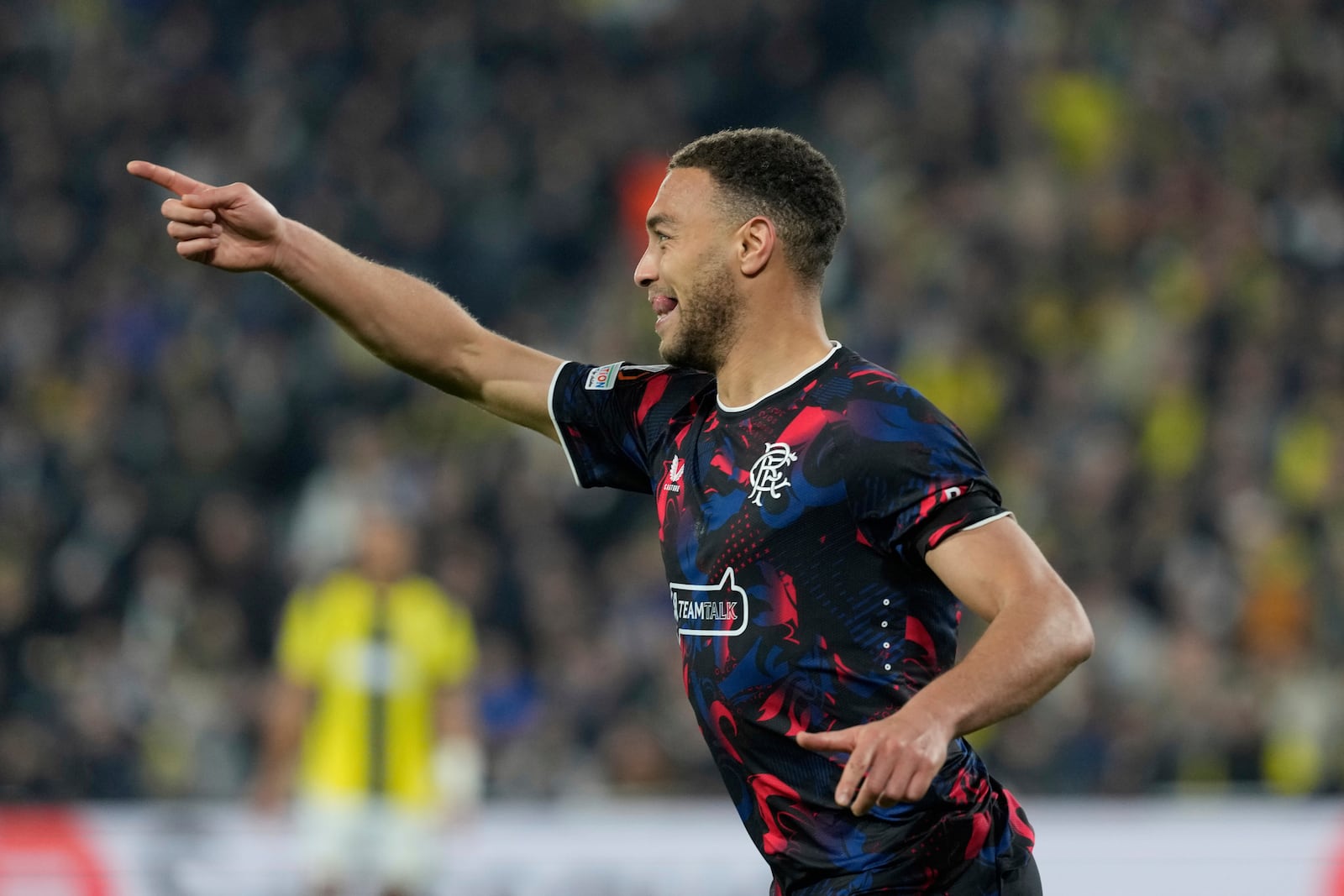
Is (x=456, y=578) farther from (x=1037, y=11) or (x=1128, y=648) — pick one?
(x=1037, y=11)

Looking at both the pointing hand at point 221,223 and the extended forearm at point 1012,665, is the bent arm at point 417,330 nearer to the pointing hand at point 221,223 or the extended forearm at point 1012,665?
the pointing hand at point 221,223

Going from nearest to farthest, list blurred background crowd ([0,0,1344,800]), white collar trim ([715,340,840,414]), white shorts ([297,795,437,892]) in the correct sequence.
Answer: white collar trim ([715,340,840,414]) → white shorts ([297,795,437,892]) → blurred background crowd ([0,0,1344,800])

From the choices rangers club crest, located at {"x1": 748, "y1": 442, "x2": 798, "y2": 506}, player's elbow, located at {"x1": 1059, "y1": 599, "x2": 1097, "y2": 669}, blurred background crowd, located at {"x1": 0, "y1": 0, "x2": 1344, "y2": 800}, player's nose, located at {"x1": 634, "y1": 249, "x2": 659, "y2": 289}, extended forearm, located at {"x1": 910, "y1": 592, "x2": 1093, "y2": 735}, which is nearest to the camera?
extended forearm, located at {"x1": 910, "y1": 592, "x2": 1093, "y2": 735}

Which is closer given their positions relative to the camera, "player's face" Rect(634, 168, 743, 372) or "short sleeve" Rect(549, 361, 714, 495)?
"player's face" Rect(634, 168, 743, 372)

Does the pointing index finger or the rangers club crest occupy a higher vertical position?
the pointing index finger

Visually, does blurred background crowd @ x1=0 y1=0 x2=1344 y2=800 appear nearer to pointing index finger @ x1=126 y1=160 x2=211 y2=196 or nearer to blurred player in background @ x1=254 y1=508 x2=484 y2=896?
blurred player in background @ x1=254 y1=508 x2=484 y2=896

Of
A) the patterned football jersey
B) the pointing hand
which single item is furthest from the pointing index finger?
the patterned football jersey

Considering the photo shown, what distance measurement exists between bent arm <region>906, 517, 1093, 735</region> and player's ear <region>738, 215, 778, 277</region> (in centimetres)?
79

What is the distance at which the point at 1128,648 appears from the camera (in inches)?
428

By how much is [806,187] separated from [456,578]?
7.50 metres

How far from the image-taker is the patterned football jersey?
3.42 m

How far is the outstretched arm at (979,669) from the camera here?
293 cm

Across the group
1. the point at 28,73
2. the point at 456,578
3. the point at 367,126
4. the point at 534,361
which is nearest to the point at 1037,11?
the point at 367,126

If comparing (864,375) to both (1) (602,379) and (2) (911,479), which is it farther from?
(1) (602,379)
